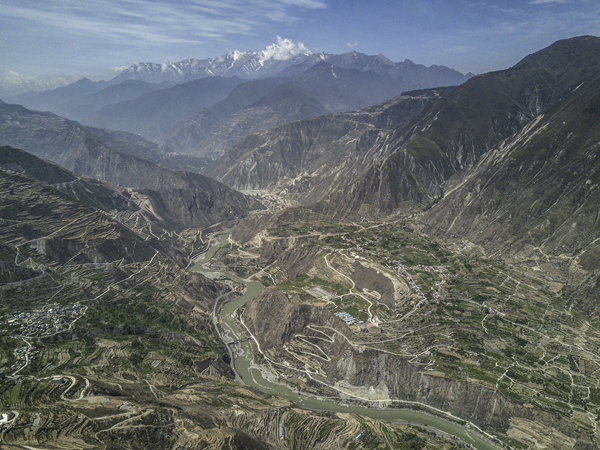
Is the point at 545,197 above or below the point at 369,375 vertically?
above

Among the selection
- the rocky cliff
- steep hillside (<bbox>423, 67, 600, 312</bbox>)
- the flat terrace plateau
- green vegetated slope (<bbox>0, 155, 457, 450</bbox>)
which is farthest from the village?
steep hillside (<bbox>423, 67, 600, 312</bbox>)

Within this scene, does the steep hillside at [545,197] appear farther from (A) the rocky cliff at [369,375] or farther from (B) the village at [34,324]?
(B) the village at [34,324]

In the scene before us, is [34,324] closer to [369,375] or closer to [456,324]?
[369,375]

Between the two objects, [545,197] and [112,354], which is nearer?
[112,354]

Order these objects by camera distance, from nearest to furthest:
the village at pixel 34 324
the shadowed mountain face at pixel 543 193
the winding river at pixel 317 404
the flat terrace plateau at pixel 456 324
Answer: the village at pixel 34 324, the winding river at pixel 317 404, the flat terrace plateau at pixel 456 324, the shadowed mountain face at pixel 543 193

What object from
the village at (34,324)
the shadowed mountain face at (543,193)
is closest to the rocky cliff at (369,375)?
the village at (34,324)

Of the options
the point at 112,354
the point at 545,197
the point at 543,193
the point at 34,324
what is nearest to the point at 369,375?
the point at 112,354

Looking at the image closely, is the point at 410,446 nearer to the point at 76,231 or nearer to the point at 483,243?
the point at 483,243

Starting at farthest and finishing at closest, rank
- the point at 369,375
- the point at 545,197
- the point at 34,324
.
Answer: the point at 545,197
the point at 369,375
the point at 34,324

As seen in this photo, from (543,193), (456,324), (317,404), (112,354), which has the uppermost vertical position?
(543,193)

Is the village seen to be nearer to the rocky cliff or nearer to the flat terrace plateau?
the rocky cliff
